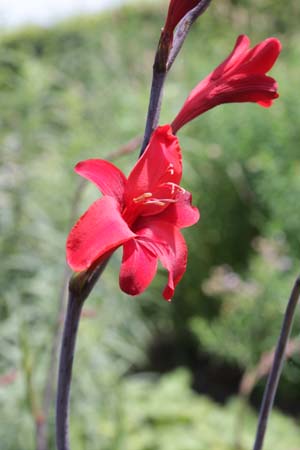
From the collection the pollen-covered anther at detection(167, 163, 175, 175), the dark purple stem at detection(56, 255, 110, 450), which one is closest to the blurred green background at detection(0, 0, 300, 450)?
the dark purple stem at detection(56, 255, 110, 450)

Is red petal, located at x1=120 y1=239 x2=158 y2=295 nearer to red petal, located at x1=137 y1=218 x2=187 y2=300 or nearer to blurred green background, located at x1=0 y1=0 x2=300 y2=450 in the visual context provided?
red petal, located at x1=137 y1=218 x2=187 y2=300

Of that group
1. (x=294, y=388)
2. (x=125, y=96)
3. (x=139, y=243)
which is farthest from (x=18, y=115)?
(x=139, y=243)

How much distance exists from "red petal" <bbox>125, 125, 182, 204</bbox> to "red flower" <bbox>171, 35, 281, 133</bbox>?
5cm

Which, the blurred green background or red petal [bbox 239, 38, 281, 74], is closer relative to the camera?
red petal [bbox 239, 38, 281, 74]

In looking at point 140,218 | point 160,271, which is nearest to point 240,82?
point 140,218

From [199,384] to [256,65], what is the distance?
9.68ft

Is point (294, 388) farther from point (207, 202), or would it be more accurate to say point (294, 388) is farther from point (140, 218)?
point (140, 218)

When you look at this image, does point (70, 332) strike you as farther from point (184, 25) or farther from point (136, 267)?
point (184, 25)

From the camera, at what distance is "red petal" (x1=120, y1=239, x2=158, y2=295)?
0.38 metres

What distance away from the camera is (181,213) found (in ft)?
1.38

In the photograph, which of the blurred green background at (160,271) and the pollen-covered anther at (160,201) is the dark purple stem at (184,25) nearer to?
the pollen-covered anther at (160,201)

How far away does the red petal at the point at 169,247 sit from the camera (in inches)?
15.4

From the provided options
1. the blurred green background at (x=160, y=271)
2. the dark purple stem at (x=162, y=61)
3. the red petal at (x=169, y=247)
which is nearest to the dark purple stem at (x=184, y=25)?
the dark purple stem at (x=162, y=61)

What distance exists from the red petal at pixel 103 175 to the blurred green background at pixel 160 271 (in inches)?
12.3
